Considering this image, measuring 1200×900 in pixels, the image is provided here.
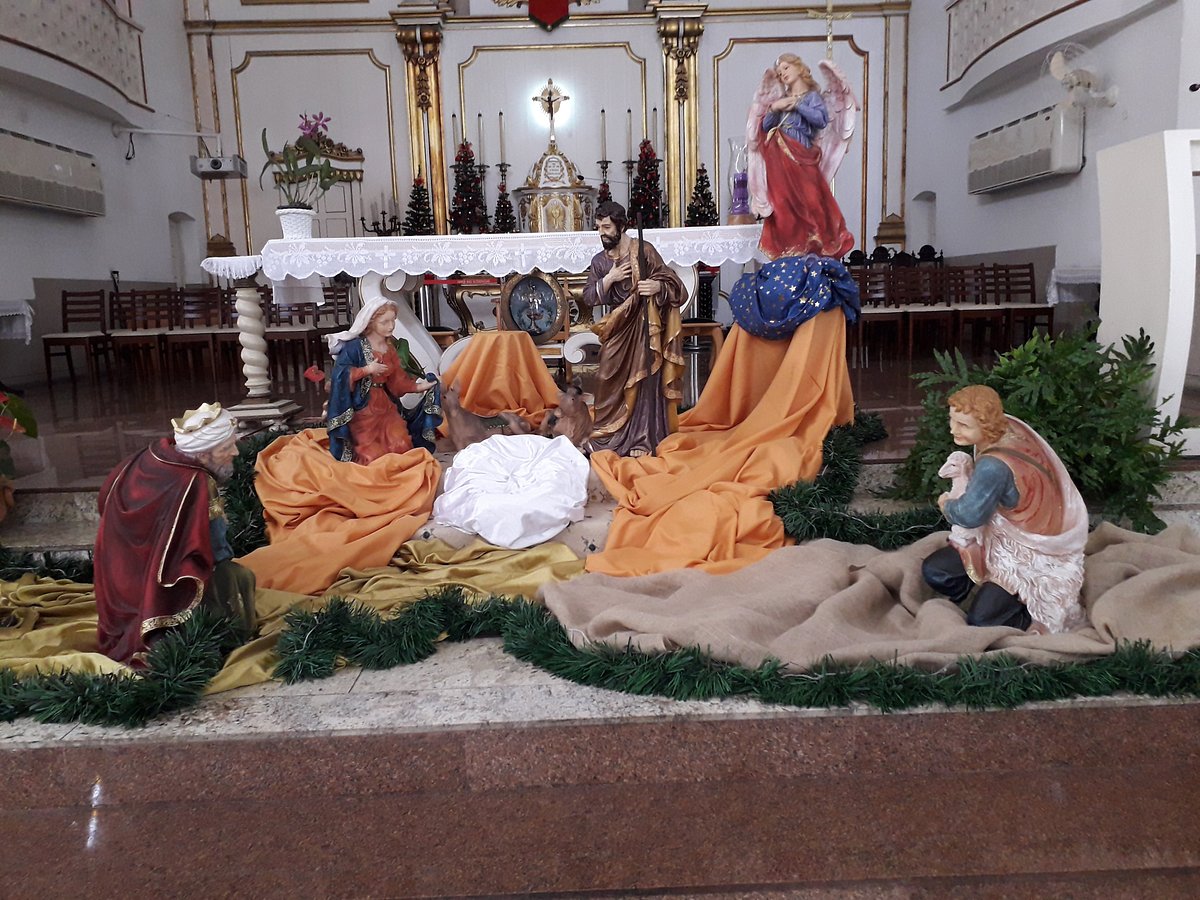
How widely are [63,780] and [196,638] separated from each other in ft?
1.72

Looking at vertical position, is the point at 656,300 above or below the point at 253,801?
above

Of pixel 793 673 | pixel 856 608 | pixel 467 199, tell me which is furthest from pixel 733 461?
pixel 467 199

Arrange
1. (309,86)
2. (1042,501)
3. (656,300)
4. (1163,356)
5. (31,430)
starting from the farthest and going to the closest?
1. (309,86)
2. (656,300)
3. (31,430)
4. (1163,356)
5. (1042,501)

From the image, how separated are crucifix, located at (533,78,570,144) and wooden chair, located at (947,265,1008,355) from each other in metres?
5.75

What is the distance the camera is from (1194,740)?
254 cm

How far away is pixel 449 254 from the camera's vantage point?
5.66 metres

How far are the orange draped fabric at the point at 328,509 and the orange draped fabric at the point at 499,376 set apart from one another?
1398mm

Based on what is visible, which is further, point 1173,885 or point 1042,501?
point 1042,501

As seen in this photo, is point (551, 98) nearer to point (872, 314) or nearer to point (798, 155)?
point (872, 314)

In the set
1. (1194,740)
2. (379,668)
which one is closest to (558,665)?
(379,668)

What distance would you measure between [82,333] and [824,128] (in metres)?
8.19

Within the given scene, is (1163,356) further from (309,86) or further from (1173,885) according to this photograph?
(309,86)

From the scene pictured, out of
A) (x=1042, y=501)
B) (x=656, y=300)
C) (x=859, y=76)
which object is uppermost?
(x=859, y=76)

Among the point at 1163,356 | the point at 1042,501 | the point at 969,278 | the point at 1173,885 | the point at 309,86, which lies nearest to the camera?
the point at 1173,885
